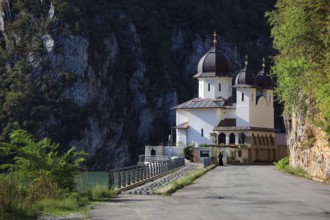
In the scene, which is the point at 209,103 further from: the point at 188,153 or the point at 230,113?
the point at 188,153

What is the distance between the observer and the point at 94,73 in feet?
414

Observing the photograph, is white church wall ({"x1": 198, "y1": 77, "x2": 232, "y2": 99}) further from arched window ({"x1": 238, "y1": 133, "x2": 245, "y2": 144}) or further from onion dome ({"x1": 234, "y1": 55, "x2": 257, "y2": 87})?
arched window ({"x1": 238, "y1": 133, "x2": 245, "y2": 144})

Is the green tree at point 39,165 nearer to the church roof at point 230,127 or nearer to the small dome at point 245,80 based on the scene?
the church roof at point 230,127

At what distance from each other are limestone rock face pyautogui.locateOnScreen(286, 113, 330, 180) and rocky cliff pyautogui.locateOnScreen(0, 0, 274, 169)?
69.8 meters

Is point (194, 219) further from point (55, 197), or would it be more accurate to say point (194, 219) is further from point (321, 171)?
point (321, 171)

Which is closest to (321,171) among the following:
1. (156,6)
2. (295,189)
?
(295,189)

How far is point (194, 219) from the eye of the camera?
19.9m

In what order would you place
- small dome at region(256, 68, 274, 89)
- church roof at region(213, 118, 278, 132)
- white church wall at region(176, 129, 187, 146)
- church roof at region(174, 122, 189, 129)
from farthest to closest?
small dome at region(256, 68, 274, 89), church roof at region(174, 122, 189, 129), white church wall at region(176, 129, 187, 146), church roof at region(213, 118, 278, 132)

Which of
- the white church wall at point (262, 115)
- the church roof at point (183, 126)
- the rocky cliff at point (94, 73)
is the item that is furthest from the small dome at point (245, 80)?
the rocky cliff at point (94, 73)

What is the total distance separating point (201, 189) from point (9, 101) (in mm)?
90245

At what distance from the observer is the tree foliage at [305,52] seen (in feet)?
120

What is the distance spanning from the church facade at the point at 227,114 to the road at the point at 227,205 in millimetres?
57006

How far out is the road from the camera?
20.9 meters

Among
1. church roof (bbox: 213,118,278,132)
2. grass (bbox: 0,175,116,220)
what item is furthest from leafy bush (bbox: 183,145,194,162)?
grass (bbox: 0,175,116,220)
